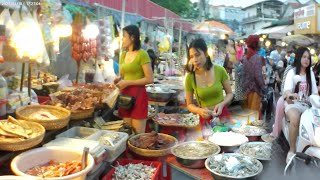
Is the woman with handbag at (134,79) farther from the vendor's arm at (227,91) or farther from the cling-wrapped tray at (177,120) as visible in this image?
the vendor's arm at (227,91)

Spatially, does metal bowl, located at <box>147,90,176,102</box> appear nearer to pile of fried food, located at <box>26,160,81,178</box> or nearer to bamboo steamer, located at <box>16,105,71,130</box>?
bamboo steamer, located at <box>16,105,71,130</box>

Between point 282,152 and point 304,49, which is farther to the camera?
point 304,49

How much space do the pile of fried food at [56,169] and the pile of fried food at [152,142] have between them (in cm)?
98

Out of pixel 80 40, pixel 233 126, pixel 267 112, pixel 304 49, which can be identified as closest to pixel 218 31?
pixel 267 112

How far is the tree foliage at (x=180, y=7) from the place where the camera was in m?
16.8

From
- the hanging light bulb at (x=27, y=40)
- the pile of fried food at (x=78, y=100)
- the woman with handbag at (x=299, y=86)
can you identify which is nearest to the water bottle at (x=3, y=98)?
the hanging light bulb at (x=27, y=40)

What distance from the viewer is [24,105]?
114 inches

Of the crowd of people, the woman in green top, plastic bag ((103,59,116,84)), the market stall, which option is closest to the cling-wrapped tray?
the market stall

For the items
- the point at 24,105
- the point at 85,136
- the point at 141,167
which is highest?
the point at 24,105

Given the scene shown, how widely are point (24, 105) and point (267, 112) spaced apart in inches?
226

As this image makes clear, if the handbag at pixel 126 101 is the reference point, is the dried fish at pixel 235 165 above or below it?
below

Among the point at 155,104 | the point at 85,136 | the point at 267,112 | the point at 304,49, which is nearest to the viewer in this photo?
the point at 85,136

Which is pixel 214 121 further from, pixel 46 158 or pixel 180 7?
pixel 180 7

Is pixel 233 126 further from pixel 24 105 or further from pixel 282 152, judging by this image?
pixel 24 105
